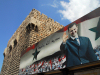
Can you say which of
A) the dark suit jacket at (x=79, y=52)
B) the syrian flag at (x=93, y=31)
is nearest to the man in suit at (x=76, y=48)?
the dark suit jacket at (x=79, y=52)

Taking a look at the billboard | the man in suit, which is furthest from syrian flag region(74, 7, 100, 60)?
the man in suit

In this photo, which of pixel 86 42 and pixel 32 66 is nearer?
pixel 86 42

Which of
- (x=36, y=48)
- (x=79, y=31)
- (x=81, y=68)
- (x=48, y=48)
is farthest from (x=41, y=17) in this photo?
(x=81, y=68)

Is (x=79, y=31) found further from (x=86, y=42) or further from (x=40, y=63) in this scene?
(x=40, y=63)

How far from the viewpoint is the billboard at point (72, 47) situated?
3.18 metres

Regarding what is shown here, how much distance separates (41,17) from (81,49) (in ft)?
19.2

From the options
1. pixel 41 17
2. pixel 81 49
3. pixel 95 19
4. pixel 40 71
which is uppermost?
pixel 41 17

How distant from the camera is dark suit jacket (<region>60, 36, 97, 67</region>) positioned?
3.20 m

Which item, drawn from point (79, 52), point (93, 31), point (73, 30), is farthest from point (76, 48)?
point (93, 31)

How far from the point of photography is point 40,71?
5.18m

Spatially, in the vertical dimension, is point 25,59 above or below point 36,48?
below

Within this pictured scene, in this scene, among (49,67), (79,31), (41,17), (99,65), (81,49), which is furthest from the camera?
(41,17)

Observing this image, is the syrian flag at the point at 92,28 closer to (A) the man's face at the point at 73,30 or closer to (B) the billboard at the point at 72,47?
(B) the billboard at the point at 72,47

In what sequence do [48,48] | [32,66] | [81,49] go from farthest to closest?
[32,66]
[48,48]
[81,49]
